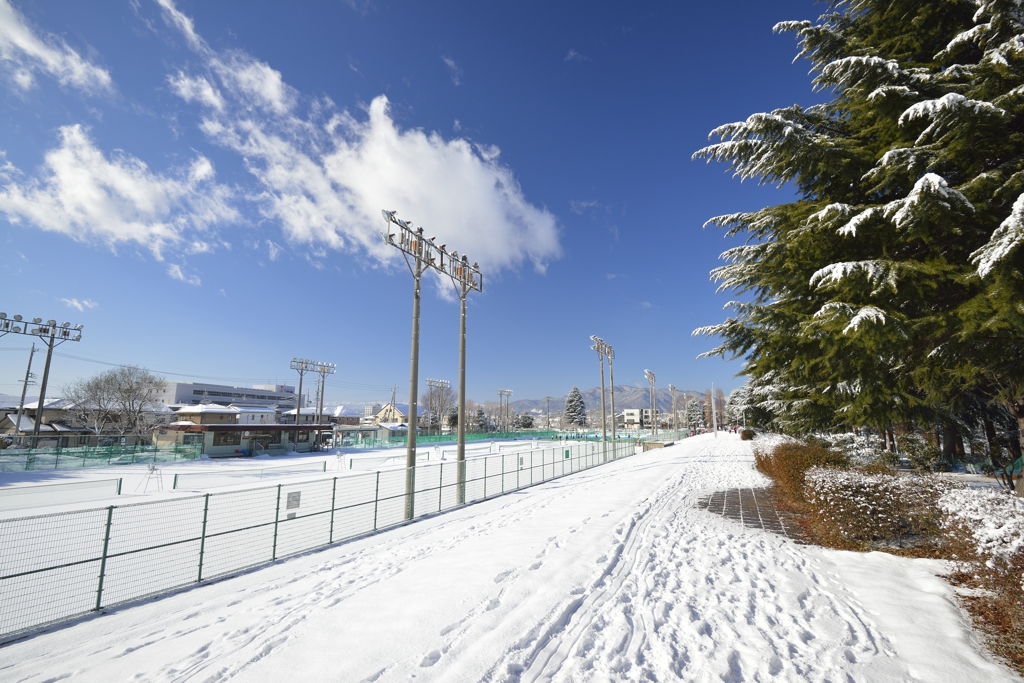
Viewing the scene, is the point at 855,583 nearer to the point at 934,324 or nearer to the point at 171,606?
the point at 934,324

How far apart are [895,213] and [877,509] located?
5.84m

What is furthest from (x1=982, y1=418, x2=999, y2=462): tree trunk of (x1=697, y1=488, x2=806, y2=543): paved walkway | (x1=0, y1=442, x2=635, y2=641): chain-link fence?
Result: (x1=0, y1=442, x2=635, y2=641): chain-link fence

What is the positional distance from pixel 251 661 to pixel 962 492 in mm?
10643

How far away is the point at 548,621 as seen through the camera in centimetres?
559

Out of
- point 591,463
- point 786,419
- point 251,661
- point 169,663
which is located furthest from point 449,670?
point 591,463

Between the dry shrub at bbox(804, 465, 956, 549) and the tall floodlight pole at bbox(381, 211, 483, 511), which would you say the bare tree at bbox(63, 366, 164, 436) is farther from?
the dry shrub at bbox(804, 465, 956, 549)

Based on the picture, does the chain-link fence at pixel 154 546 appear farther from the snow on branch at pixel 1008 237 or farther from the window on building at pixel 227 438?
the window on building at pixel 227 438

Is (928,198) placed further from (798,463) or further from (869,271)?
(798,463)

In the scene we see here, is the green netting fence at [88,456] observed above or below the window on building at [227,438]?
below

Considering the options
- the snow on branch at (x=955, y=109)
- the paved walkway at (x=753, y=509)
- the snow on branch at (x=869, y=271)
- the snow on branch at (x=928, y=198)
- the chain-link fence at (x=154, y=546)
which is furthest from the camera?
the paved walkway at (x=753, y=509)

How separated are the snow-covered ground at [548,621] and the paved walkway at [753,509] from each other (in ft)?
4.06

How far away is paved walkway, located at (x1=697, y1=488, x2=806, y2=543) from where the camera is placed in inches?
416

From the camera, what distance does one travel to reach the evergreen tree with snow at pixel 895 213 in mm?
5977

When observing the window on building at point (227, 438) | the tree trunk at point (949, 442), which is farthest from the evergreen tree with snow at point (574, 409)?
the tree trunk at point (949, 442)
